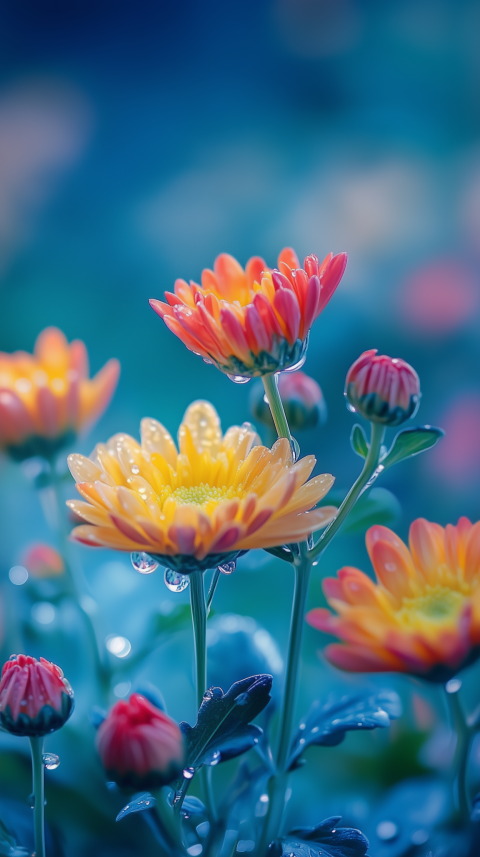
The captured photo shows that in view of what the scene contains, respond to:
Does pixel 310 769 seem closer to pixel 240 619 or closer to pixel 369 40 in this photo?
pixel 240 619

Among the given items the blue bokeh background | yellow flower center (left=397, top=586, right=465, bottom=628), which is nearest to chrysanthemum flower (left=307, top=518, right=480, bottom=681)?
yellow flower center (left=397, top=586, right=465, bottom=628)

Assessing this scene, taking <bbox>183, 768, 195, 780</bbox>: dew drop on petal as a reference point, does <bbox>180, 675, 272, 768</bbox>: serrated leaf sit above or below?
above

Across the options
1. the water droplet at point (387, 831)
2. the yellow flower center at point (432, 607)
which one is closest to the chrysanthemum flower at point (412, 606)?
the yellow flower center at point (432, 607)

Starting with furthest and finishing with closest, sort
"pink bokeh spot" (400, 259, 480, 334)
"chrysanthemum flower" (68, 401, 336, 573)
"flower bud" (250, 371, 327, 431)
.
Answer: "pink bokeh spot" (400, 259, 480, 334) → "flower bud" (250, 371, 327, 431) → "chrysanthemum flower" (68, 401, 336, 573)

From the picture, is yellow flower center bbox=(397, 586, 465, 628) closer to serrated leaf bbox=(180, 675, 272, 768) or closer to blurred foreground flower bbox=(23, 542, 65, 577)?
serrated leaf bbox=(180, 675, 272, 768)

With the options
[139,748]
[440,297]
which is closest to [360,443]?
[139,748]

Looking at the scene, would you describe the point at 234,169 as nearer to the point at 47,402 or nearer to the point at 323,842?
the point at 47,402

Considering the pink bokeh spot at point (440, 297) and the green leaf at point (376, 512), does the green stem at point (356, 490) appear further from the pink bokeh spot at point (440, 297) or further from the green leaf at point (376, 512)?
the pink bokeh spot at point (440, 297)
